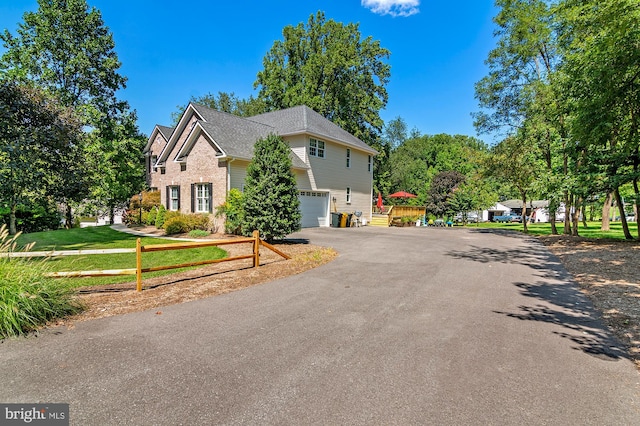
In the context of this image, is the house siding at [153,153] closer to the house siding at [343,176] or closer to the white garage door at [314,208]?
the white garage door at [314,208]

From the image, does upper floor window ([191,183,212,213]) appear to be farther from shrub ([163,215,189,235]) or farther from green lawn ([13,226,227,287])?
green lawn ([13,226,227,287])

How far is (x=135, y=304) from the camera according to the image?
18.3ft

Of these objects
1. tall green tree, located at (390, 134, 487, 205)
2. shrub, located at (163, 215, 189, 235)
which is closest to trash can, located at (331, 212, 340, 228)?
shrub, located at (163, 215, 189, 235)

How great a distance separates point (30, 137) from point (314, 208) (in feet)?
46.4

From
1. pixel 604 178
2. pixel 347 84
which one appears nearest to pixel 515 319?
pixel 604 178

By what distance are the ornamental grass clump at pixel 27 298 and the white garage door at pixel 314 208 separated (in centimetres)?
1471

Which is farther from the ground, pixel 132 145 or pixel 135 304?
pixel 132 145

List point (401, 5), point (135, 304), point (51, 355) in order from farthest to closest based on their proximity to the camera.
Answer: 1. point (401, 5)
2. point (135, 304)
3. point (51, 355)

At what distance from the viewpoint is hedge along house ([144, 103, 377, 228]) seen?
16547 mm

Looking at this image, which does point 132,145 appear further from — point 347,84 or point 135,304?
point 135,304

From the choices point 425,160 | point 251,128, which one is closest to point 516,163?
point 251,128

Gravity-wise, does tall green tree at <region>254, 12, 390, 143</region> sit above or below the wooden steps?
above

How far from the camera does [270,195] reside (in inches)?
489

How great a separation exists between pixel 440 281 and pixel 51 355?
23.6 ft
